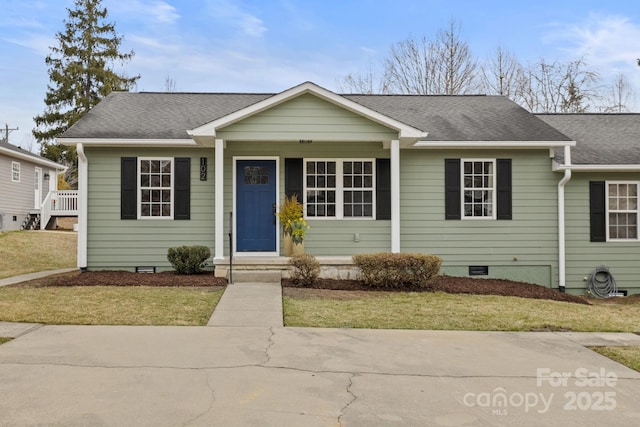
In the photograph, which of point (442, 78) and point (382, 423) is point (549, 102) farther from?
point (382, 423)

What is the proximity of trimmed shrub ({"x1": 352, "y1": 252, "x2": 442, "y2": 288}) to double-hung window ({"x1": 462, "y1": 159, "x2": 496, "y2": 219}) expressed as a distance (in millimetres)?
2572

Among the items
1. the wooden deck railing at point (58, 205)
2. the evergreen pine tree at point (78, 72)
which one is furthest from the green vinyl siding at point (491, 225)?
the evergreen pine tree at point (78, 72)

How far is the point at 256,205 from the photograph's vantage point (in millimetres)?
11234

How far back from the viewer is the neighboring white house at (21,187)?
21797 mm

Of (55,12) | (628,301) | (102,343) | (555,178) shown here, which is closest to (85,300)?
(102,343)

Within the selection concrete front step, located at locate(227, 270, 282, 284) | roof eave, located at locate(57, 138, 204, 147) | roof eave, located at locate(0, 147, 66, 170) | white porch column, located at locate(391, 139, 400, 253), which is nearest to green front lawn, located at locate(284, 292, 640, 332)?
concrete front step, located at locate(227, 270, 282, 284)

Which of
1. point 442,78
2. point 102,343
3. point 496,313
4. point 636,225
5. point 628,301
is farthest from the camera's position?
point 442,78

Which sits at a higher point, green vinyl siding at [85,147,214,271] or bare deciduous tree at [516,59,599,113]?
bare deciduous tree at [516,59,599,113]

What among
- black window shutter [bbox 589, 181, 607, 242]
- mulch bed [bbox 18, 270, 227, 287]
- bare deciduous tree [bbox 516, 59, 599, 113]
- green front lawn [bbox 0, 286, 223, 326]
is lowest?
green front lawn [bbox 0, 286, 223, 326]

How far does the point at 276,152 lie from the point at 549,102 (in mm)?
20435

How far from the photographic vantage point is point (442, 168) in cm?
1122

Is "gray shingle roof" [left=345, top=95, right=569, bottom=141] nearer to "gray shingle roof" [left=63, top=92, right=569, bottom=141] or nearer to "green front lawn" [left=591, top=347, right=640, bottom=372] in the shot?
"gray shingle roof" [left=63, top=92, right=569, bottom=141]

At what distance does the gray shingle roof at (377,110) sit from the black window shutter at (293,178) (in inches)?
87.5

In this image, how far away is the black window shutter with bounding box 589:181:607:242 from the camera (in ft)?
37.4
